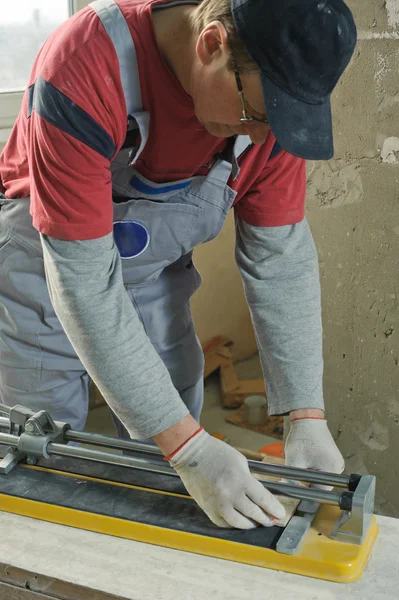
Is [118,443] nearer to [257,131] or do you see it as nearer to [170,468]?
[170,468]

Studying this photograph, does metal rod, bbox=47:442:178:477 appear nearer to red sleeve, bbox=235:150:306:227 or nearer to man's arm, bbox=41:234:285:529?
man's arm, bbox=41:234:285:529

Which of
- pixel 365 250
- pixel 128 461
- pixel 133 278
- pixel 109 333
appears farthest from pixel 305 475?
pixel 365 250

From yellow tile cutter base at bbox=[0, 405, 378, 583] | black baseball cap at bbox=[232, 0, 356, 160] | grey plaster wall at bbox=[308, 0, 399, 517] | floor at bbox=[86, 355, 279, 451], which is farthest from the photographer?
floor at bbox=[86, 355, 279, 451]

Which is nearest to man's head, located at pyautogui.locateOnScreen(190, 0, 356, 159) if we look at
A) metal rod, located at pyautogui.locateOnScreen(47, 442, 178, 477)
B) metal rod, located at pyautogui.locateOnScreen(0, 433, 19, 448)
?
metal rod, located at pyautogui.locateOnScreen(47, 442, 178, 477)

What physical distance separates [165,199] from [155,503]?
62cm

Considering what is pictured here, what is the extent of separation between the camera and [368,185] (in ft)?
7.16

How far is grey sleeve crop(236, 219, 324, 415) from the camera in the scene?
1.61m

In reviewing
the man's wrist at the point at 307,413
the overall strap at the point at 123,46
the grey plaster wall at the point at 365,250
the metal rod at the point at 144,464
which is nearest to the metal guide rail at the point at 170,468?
the metal rod at the point at 144,464

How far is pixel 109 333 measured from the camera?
1293 mm

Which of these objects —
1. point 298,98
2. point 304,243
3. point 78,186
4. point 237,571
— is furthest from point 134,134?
point 237,571

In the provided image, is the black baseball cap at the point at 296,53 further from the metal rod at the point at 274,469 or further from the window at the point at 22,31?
the window at the point at 22,31

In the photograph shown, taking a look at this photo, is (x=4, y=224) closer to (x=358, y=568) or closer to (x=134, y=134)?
(x=134, y=134)

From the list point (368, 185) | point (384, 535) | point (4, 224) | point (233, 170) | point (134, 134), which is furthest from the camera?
point (368, 185)

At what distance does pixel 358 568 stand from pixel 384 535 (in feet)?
0.46
